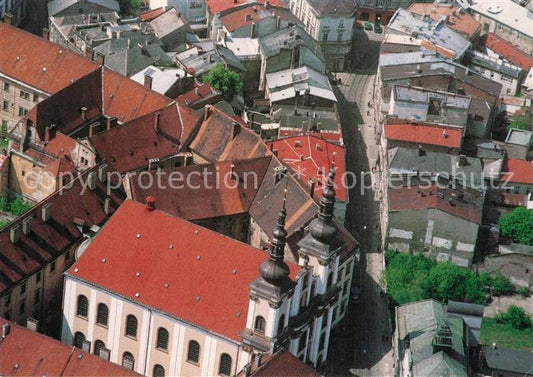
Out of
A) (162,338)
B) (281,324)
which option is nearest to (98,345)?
(162,338)

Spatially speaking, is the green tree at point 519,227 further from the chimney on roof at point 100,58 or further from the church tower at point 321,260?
the chimney on roof at point 100,58

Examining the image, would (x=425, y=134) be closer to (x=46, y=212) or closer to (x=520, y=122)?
(x=520, y=122)

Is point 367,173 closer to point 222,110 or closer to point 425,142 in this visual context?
point 425,142

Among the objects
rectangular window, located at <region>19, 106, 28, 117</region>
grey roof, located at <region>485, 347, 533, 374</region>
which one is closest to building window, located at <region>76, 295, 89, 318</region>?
grey roof, located at <region>485, 347, 533, 374</region>

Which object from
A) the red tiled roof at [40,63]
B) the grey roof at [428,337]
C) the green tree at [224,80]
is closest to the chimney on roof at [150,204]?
the grey roof at [428,337]

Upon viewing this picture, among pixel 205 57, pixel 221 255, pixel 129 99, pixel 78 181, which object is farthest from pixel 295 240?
pixel 205 57

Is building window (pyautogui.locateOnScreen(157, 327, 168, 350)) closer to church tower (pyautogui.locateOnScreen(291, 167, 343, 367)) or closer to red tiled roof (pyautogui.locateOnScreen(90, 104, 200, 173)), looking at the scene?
church tower (pyautogui.locateOnScreen(291, 167, 343, 367))
